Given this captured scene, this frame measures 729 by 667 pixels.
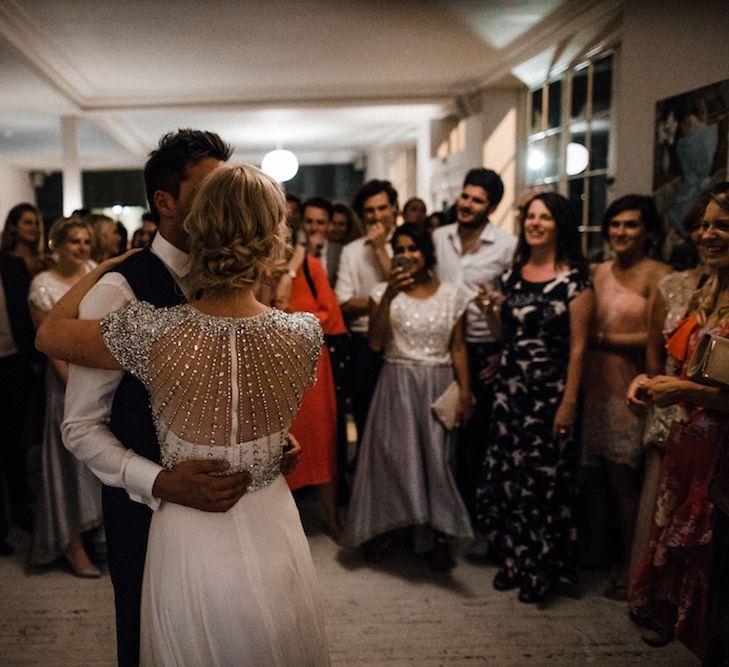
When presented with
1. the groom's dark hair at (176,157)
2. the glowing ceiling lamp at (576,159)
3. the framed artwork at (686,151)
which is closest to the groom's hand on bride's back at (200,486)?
the groom's dark hair at (176,157)

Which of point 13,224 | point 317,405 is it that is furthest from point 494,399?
point 13,224

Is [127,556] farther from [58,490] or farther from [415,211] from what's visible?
[415,211]

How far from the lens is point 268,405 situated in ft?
4.26

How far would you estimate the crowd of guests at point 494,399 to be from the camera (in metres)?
2.72

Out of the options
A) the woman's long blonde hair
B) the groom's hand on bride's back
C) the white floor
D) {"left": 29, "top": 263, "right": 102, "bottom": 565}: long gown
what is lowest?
the white floor

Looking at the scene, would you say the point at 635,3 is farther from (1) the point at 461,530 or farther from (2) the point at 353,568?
(2) the point at 353,568

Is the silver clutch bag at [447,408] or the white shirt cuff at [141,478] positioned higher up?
the white shirt cuff at [141,478]

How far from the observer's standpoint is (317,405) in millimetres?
3223

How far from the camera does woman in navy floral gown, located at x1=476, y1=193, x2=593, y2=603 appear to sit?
2727mm

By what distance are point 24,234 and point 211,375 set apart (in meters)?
3.28

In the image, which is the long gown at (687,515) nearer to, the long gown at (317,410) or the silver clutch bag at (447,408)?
the silver clutch bag at (447,408)

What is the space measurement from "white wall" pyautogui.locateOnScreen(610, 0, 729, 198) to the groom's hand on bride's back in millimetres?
2754

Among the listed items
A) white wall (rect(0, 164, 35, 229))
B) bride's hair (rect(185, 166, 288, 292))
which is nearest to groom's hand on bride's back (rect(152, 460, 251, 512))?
bride's hair (rect(185, 166, 288, 292))

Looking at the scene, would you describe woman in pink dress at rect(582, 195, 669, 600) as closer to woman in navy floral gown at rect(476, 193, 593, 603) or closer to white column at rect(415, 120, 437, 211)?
woman in navy floral gown at rect(476, 193, 593, 603)
